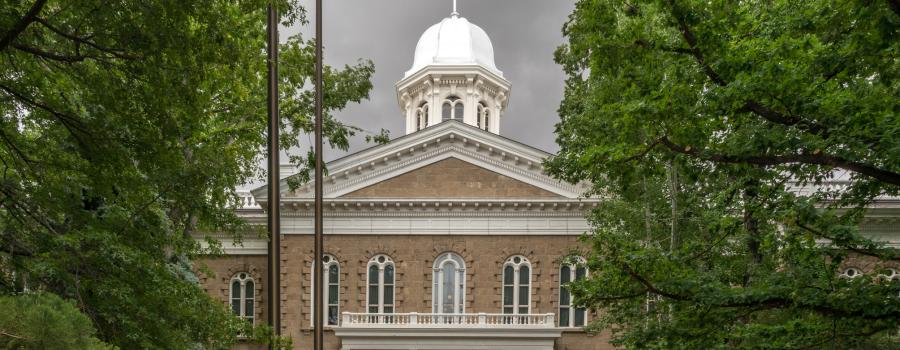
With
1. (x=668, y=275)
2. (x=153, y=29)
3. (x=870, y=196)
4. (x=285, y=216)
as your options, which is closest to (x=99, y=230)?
(x=153, y=29)

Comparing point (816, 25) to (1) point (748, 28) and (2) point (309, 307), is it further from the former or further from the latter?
(2) point (309, 307)

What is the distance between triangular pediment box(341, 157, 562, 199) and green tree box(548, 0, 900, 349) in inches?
718

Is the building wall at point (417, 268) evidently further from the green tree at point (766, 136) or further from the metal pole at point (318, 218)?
the green tree at point (766, 136)

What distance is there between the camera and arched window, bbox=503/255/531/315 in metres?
31.5

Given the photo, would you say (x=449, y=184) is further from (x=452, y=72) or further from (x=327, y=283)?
(x=452, y=72)

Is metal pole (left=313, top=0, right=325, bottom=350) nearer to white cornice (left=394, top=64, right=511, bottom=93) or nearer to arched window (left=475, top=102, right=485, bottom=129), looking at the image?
white cornice (left=394, top=64, right=511, bottom=93)

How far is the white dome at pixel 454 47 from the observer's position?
47.8 meters

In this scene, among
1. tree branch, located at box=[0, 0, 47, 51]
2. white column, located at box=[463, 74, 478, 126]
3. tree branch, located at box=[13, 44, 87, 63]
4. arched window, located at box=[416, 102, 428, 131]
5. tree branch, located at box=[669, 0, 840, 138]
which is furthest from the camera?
arched window, located at box=[416, 102, 428, 131]

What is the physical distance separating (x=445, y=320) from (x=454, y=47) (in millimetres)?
21169

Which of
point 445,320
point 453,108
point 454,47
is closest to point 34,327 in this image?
point 445,320

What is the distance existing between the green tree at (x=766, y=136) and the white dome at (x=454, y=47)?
35.0m

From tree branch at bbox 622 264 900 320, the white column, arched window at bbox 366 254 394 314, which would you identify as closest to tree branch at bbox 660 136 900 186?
tree branch at bbox 622 264 900 320

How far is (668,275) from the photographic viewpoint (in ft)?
40.2

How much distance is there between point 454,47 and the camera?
4844cm
